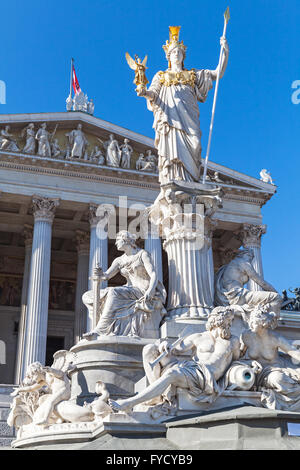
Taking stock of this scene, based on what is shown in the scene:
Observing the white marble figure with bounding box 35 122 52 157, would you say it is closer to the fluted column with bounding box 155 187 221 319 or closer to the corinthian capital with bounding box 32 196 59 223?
the corinthian capital with bounding box 32 196 59 223

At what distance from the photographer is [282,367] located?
25.5 ft

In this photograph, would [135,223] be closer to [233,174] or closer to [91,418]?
[233,174]

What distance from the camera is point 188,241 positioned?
1039 cm

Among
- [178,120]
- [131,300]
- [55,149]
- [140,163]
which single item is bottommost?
[131,300]

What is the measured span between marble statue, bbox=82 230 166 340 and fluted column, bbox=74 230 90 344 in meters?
22.7

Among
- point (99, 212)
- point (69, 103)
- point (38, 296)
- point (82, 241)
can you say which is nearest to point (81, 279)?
point (82, 241)

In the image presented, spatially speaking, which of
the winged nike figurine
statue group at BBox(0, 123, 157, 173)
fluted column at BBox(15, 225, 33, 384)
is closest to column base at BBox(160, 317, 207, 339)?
the winged nike figurine

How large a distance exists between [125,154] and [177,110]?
24436 millimetres

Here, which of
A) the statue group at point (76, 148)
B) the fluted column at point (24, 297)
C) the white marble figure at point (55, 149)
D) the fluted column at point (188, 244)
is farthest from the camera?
the white marble figure at point (55, 149)

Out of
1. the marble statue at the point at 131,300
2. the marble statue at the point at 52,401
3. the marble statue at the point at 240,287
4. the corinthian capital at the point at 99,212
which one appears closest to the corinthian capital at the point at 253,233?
the corinthian capital at the point at 99,212

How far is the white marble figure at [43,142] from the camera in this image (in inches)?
1342

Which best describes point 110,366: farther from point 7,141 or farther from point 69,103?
point 69,103

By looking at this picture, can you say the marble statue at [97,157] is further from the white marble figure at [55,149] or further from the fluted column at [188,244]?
the fluted column at [188,244]
